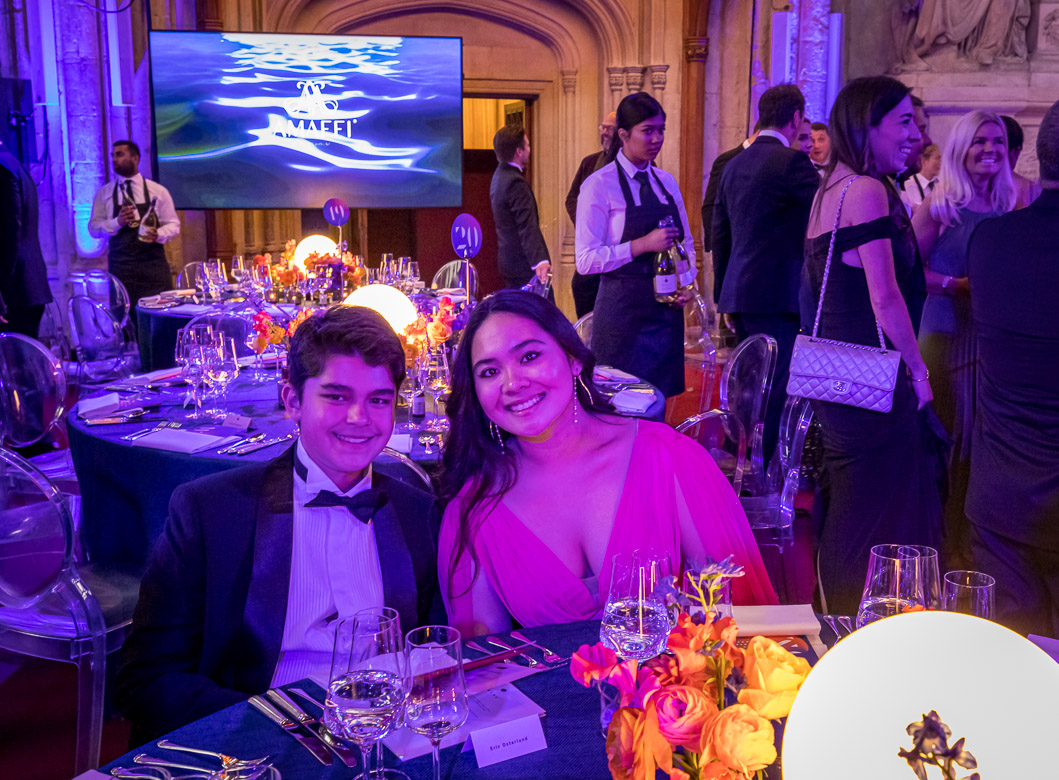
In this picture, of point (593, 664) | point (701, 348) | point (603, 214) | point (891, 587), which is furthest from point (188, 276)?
point (593, 664)

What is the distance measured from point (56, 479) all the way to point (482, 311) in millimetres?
2466

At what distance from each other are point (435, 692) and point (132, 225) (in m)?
7.11

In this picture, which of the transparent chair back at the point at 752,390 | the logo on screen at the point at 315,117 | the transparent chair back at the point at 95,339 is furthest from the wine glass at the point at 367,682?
the logo on screen at the point at 315,117

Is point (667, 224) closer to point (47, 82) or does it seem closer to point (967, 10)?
point (967, 10)

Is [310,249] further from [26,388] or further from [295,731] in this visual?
[295,731]

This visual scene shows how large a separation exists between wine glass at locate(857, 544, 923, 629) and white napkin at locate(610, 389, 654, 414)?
5.75 ft

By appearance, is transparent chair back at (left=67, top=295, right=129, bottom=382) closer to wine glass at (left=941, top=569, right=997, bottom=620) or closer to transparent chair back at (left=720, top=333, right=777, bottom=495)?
transparent chair back at (left=720, top=333, right=777, bottom=495)

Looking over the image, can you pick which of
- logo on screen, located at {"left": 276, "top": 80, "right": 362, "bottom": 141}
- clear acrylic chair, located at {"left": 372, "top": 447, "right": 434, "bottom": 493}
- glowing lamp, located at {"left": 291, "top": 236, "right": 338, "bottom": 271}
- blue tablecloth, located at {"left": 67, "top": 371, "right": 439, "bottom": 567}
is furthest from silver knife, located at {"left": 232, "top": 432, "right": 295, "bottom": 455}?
logo on screen, located at {"left": 276, "top": 80, "right": 362, "bottom": 141}

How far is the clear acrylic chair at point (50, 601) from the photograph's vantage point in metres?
2.44

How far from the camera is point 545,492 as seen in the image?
81.5 inches

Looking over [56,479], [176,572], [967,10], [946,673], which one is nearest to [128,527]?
[56,479]

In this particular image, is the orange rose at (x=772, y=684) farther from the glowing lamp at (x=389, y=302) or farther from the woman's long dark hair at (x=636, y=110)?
the woman's long dark hair at (x=636, y=110)

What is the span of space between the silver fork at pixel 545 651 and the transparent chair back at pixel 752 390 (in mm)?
2114

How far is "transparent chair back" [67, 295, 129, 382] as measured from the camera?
565 centimetres
